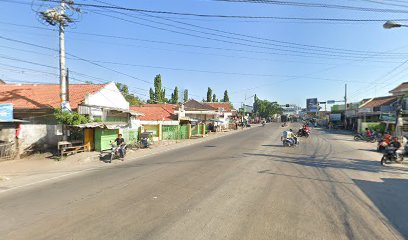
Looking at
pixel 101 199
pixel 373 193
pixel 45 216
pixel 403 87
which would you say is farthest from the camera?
pixel 403 87

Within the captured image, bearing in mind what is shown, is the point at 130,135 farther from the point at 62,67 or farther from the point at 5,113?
the point at 5,113

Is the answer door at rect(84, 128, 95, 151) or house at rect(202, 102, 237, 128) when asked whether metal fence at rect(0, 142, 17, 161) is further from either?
house at rect(202, 102, 237, 128)

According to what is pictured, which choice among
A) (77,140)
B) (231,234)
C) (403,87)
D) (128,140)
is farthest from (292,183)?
(403,87)

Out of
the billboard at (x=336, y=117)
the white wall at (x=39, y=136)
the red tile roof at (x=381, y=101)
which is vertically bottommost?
the white wall at (x=39, y=136)

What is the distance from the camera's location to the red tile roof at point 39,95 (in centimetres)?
2069

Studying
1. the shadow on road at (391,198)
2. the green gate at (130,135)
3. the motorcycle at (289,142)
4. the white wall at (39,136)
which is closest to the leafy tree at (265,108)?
the motorcycle at (289,142)

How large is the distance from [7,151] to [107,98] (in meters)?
9.76

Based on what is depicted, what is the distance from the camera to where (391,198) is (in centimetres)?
796

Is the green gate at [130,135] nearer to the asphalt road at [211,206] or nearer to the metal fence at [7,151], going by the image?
the metal fence at [7,151]

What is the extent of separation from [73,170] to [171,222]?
917cm

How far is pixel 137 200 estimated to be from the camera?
7527mm

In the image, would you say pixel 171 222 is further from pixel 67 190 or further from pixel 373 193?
pixel 373 193

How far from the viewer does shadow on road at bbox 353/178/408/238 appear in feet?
19.8

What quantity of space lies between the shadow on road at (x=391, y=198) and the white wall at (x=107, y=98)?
1843cm
